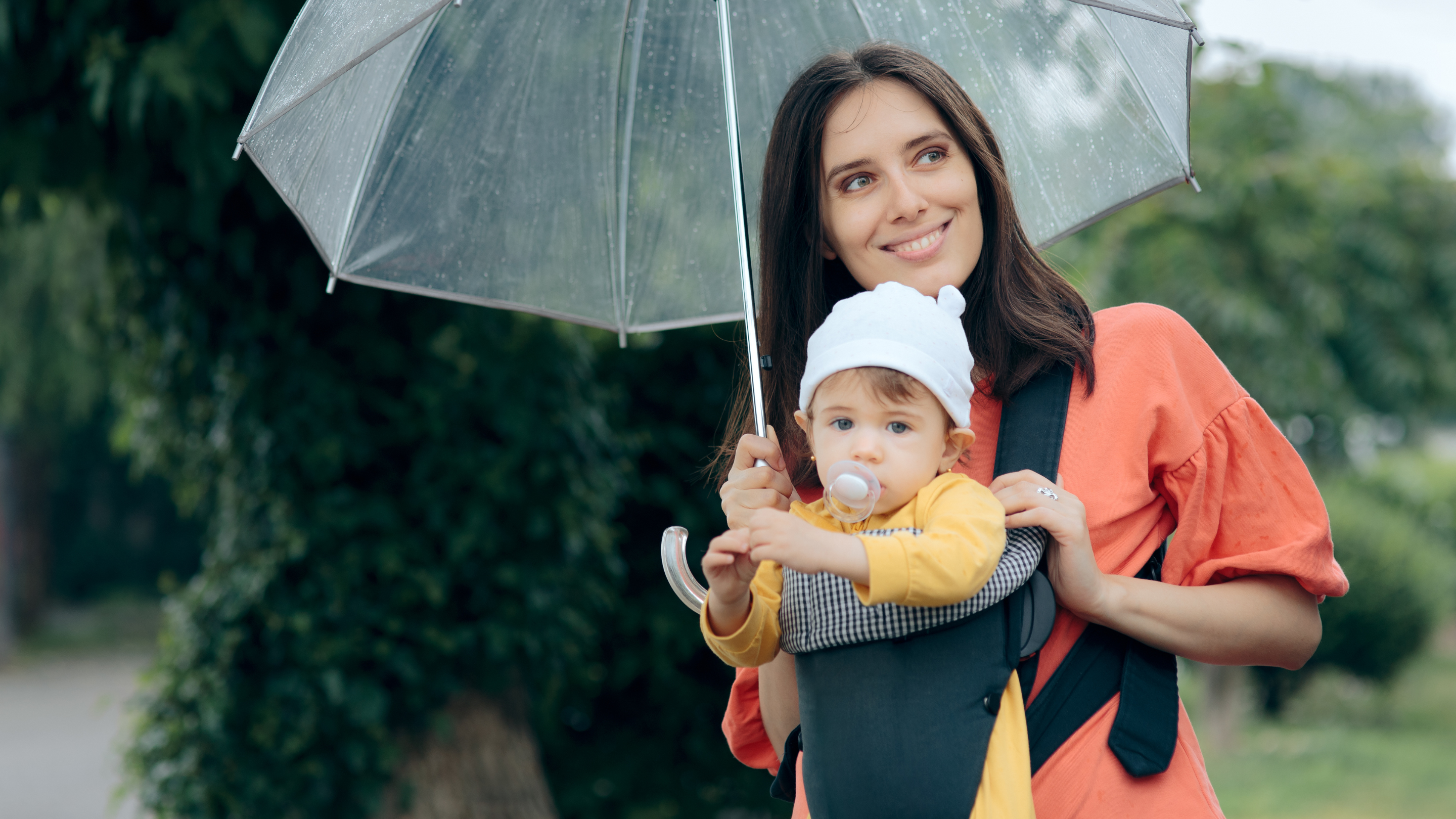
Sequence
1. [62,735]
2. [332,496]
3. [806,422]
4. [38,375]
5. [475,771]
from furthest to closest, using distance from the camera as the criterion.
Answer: [38,375], [62,735], [475,771], [332,496], [806,422]

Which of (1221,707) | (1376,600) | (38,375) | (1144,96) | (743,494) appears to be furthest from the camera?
(38,375)

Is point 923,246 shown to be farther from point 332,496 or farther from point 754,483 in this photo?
point 332,496

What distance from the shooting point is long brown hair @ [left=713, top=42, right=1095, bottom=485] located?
1597mm

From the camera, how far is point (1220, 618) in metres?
1.50

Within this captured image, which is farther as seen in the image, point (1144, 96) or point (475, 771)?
point (475, 771)

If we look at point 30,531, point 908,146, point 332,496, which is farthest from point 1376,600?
point 30,531

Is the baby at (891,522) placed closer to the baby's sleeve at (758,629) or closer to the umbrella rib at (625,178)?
the baby's sleeve at (758,629)

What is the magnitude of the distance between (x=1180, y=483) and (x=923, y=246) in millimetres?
471

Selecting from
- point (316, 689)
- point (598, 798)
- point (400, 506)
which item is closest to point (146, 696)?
point (316, 689)

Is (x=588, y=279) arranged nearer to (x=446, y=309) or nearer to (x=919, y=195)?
(x=919, y=195)

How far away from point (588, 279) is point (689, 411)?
212cm

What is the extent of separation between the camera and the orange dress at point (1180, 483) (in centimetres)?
148

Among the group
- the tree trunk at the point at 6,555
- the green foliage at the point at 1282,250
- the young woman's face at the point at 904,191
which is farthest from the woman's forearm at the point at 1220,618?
the tree trunk at the point at 6,555

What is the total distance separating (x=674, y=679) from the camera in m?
4.46
